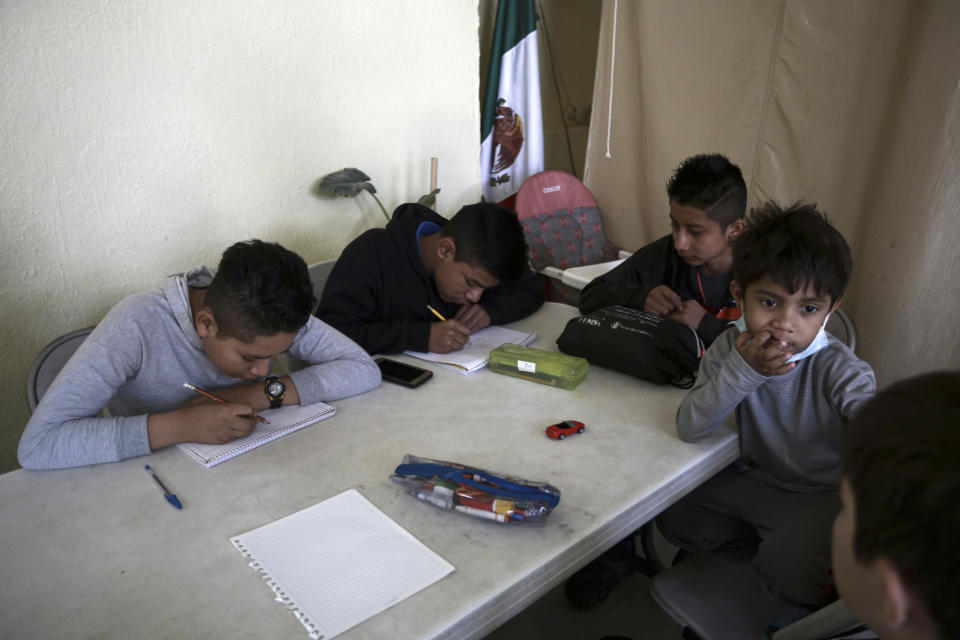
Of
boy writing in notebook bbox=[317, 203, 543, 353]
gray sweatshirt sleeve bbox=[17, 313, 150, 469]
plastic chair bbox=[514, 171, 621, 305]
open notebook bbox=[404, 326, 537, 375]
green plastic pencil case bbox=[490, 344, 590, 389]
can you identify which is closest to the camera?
gray sweatshirt sleeve bbox=[17, 313, 150, 469]

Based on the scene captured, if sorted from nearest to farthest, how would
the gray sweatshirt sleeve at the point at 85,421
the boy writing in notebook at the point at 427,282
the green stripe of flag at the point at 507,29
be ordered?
the gray sweatshirt sleeve at the point at 85,421, the boy writing in notebook at the point at 427,282, the green stripe of flag at the point at 507,29

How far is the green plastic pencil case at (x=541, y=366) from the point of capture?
1494 millimetres

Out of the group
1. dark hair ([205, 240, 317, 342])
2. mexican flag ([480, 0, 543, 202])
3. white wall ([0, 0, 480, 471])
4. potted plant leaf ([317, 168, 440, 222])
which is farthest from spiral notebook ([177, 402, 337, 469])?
mexican flag ([480, 0, 543, 202])

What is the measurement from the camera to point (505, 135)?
325cm

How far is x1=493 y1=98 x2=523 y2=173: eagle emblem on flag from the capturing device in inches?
128

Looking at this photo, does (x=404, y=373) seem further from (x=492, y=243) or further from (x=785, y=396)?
(x=785, y=396)

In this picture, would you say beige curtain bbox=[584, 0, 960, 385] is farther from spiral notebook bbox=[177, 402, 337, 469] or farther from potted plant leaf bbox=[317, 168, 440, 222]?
spiral notebook bbox=[177, 402, 337, 469]

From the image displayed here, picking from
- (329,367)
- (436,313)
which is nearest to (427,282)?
(436,313)

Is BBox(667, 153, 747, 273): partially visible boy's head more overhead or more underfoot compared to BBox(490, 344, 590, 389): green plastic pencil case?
more overhead

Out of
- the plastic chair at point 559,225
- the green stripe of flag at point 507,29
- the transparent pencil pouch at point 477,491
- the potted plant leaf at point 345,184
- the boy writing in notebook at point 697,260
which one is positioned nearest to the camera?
the transparent pencil pouch at point 477,491

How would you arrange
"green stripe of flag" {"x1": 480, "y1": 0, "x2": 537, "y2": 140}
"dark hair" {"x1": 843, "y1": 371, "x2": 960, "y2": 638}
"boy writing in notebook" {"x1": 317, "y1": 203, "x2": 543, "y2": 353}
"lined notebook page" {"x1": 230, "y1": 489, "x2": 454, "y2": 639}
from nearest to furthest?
"dark hair" {"x1": 843, "y1": 371, "x2": 960, "y2": 638} < "lined notebook page" {"x1": 230, "y1": 489, "x2": 454, "y2": 639} < "boy writing in notebook" {"x1": 317, "y1": 203, "x2": 543, "y2": 353} < "green stripe of flag" {"x1": 480, "y1": 0, "x2": 537, "y2": 140}

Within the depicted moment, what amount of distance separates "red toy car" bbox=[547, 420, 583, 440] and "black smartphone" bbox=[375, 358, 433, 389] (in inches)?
14.9

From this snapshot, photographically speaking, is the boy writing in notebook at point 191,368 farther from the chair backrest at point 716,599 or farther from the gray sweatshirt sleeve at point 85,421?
the chair backrest at point 716,599

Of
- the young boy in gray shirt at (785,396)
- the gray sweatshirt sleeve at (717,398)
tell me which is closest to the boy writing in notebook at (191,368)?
the gray sweatshirt sleeve at (717,398)
